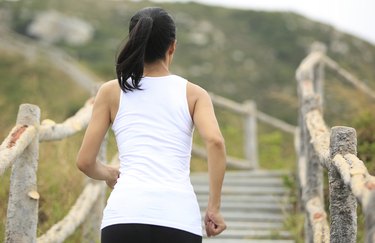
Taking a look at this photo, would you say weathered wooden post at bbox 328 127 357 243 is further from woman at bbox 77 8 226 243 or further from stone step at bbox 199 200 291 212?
stone step at bbox 199 200 291 212

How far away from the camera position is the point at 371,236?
7.50 feet

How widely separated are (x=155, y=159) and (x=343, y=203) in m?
0.99

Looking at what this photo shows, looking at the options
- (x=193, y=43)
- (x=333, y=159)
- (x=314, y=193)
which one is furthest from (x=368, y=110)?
(x=193, y=43)

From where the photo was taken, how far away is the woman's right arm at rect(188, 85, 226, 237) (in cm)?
299

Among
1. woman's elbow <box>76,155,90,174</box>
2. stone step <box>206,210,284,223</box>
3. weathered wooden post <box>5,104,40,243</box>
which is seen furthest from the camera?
stone step <box>206,210,284,223</box>

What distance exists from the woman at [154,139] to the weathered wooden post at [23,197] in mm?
1031

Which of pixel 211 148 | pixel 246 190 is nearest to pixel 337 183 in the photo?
pixel 211 148

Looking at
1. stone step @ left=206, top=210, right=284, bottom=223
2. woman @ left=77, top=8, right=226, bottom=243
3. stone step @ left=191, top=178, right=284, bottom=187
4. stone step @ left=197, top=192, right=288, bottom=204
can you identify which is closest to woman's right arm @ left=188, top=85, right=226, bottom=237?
woman @ left=77, top=8, right=226, bottom=243

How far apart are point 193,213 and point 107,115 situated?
522mm

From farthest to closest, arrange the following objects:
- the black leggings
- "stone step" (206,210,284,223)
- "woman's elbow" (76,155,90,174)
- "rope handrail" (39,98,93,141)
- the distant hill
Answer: the distant hill
"stone step" (206,210,284,223)
"rope handrail" (39,98,93,141)
"woman's elbow" (76,155,90,174)
the black leggings

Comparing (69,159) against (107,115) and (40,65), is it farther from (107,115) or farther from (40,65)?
(40,65)

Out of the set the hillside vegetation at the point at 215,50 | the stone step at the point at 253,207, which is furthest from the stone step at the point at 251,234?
the hillside vegetation at the point at 215,50

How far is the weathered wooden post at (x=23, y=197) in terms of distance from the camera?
402 centimetres

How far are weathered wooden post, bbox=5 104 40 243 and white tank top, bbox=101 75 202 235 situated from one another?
1188 mm
